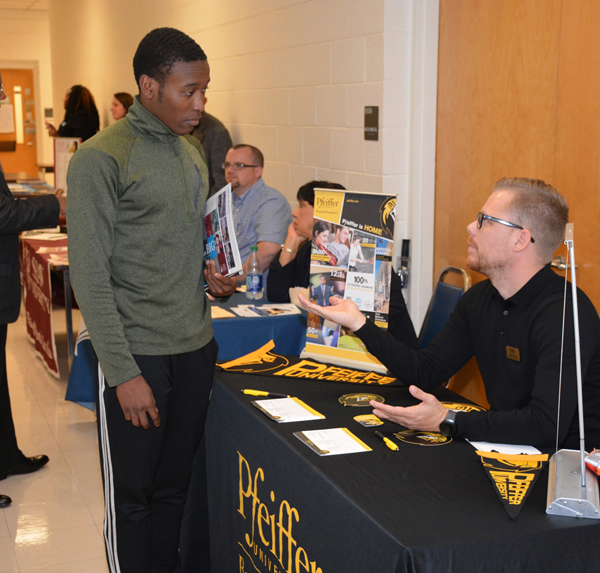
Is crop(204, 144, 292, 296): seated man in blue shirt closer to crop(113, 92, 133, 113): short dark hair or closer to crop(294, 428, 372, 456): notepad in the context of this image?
crop(294, 428, 372, 456): notepad

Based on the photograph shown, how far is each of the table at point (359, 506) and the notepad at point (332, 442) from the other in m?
0.02

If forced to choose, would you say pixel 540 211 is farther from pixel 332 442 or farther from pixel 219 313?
pixel 219 313

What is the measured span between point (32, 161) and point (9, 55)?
76.0 inches

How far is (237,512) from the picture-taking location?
1780 millimetres

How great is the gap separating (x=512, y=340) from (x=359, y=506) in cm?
67

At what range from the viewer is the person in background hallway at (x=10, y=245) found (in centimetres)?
252

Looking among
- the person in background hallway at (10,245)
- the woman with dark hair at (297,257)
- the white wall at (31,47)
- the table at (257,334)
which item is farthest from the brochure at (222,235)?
the white wall at (31,47)

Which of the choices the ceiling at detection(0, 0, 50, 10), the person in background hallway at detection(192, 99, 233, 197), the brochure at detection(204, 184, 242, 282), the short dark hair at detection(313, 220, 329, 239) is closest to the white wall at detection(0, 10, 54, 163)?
the ceiling at detection(0, 0, 50, 10)

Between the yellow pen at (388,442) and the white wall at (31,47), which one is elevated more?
the white wall at (31,47)

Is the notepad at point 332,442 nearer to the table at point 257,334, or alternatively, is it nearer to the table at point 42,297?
the table at point 257,334

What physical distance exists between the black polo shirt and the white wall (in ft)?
37.4

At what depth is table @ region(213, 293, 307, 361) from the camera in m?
2.67

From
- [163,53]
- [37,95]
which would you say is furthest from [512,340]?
[37,95]

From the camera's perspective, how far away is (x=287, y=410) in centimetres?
165
